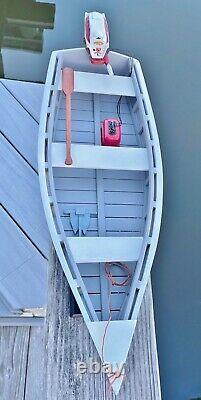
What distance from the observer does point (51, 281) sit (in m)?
2.58

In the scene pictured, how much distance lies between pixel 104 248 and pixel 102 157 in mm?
674

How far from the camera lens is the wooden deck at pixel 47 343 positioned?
7.48 feet

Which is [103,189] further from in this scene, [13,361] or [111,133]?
[13,361]

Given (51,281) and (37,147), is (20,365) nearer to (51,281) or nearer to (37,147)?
(51,281)

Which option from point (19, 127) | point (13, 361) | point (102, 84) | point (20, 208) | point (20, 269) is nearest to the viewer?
point (13, 361)

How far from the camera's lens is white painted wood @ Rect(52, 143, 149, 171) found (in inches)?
113

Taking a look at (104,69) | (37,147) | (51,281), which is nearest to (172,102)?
(104,69)

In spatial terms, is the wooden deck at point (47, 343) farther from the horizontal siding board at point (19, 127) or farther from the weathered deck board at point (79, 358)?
the horizontal siding board at point (19, 127)

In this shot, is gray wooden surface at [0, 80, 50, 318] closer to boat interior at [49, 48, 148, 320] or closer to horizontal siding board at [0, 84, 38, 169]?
horizontal siding board at [0, 84, 38, 169]

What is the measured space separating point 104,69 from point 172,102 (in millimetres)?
983

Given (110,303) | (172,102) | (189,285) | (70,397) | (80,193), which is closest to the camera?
(70,397)

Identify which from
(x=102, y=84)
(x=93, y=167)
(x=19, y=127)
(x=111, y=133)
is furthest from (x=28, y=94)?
(x=93, y=167)

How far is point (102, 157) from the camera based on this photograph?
292 cm

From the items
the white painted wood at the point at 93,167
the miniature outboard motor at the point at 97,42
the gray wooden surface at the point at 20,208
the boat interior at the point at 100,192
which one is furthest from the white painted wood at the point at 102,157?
the miniature outboard motor at the point at 97,42
